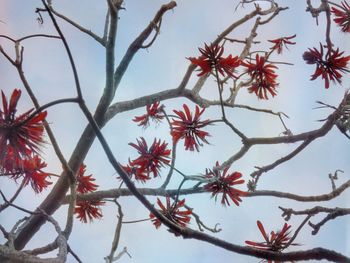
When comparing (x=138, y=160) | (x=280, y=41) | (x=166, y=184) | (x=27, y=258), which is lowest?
(x=27, y=258)

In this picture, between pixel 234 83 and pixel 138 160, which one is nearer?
pixel 138 160

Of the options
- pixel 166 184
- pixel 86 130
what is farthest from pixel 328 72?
pixel 86 130

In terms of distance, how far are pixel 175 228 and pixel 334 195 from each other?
92 centimetres

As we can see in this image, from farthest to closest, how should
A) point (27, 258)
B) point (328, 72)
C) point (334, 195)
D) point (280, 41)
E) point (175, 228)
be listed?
point (280, 41) → point (328, 72) → point (334, 195) → point (27, 258) → point (175, 228)

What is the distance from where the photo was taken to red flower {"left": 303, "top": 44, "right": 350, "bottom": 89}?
1401mm

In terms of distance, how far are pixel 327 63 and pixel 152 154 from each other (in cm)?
75

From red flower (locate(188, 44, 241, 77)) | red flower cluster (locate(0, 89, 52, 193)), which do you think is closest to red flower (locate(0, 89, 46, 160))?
red flower cluster (locate(0, 89, 52, 193))

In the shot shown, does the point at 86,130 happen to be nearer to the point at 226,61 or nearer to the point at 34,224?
the point at 34,224

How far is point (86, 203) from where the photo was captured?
1962 mm

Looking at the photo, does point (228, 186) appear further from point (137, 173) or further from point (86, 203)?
point (86, 203)

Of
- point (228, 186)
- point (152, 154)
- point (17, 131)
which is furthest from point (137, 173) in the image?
point (17, 131)

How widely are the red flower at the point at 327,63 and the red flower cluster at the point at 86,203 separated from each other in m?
1.13

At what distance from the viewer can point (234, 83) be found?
193cm

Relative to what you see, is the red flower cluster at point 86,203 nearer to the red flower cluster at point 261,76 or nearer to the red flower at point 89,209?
the red flower at point 89,209
